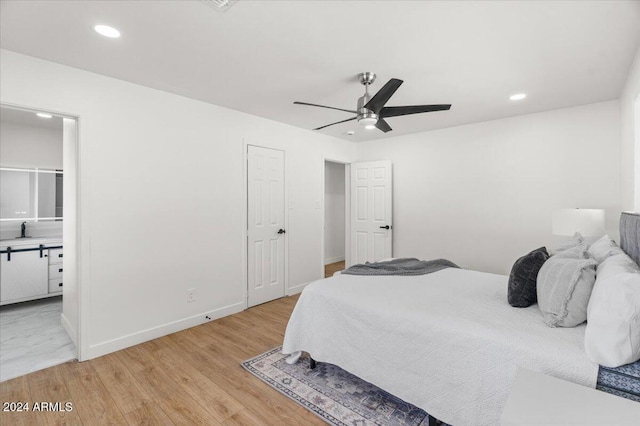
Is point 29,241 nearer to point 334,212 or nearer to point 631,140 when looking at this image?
point 334,212

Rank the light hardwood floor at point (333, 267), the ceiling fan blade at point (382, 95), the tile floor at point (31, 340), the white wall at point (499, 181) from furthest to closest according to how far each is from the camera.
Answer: the light hardwood floor at point (333, 267) < the white wall at point (499, 181) < the tile floor at point (31, 340) < the ceiling fan blade at point (382, 95)

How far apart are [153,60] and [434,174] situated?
386cm

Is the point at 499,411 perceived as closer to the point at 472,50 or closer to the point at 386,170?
the point at 472,50

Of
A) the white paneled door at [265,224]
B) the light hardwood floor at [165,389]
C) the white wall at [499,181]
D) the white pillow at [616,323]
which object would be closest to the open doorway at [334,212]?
the white wall at [499,181]

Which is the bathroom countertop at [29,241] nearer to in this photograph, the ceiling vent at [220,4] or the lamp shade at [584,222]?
the ceiling vent at [220,4]

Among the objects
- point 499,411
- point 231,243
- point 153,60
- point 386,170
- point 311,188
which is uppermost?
point 153,60

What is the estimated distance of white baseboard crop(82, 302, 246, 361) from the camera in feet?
8.86

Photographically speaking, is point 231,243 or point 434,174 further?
point 434,174

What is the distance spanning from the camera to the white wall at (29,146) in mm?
4016

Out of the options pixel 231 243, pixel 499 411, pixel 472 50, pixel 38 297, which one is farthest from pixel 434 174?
pixel 38 297

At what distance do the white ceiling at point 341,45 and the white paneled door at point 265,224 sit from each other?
1008 mm

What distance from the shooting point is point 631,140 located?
2.61m

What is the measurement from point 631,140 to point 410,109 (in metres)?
1.92

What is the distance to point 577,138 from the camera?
11.6 feet
